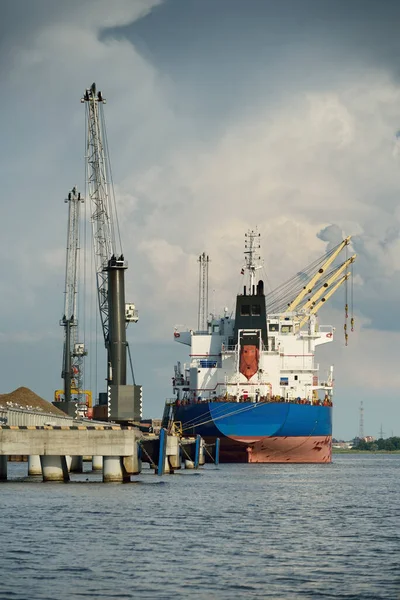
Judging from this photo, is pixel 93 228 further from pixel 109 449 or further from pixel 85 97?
pixel 109 449

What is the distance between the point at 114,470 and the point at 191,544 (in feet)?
88.6

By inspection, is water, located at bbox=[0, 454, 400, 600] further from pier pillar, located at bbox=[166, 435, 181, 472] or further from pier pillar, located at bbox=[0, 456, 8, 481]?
pier pillar, located at bbox=[166, 435, 181, 472]

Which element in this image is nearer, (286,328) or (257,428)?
(257,428)

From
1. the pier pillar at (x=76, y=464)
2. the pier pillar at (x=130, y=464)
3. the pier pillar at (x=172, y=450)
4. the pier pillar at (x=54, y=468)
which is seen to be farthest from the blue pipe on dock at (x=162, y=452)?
the pier pillar at (x=130, y=464)

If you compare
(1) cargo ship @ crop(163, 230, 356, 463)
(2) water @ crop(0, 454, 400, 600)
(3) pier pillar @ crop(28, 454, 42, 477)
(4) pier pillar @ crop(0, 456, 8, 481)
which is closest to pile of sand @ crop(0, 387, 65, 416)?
(1) cargo ship @ crop(163, 230, 356, 463)

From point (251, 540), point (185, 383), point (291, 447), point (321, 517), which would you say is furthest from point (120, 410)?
point (251, 540)

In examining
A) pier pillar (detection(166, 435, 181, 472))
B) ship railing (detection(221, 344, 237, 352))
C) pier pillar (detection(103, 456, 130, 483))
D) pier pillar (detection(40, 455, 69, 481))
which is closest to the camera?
pier pillar (detection(103, 456, 130, 483))

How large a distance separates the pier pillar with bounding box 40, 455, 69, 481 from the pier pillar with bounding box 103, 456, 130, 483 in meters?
2.50

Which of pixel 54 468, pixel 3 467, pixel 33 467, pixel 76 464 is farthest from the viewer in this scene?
pixel 76 464

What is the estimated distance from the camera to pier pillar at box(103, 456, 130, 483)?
67.8 m

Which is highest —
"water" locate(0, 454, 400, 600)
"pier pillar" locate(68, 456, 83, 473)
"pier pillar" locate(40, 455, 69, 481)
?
"pier pillar" locate(40, 455, 69, 481)

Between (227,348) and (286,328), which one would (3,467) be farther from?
(286,328)

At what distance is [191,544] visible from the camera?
4181cm

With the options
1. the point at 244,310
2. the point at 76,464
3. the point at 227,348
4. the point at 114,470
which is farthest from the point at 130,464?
the point at 227,348
